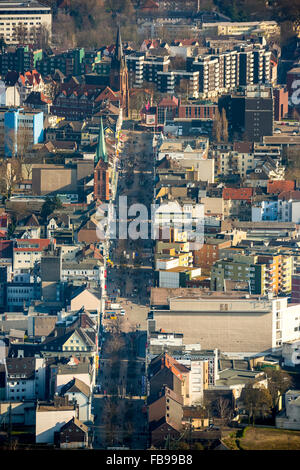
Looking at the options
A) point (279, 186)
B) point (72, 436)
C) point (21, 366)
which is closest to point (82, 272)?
point (21, 366)

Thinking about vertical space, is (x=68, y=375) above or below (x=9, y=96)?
below

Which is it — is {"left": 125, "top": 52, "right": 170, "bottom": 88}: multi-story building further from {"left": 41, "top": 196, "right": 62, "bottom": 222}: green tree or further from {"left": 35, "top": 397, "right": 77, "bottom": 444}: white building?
{"left": 35, "top": 397, "right": 77, "bottom": 444}: white building

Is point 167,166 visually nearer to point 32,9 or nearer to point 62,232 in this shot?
point 62,232

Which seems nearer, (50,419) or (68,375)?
(50,419)

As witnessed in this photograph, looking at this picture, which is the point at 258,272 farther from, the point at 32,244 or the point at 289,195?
the point at 289,195

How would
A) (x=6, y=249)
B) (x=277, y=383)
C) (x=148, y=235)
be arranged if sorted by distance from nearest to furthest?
(x=277, y=383), (x=6, y=249), (x=148, y=235)

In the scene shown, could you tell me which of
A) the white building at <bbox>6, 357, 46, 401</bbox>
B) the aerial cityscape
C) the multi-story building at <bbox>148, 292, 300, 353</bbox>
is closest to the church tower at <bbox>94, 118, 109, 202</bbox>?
the aerial cityscape
